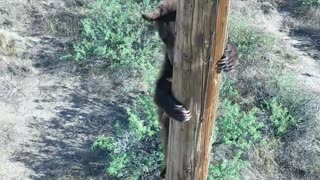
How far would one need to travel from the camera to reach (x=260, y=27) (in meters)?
8.73

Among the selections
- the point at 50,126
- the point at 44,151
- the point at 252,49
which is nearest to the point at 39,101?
the point at 50,126

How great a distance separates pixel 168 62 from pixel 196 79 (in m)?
1.22

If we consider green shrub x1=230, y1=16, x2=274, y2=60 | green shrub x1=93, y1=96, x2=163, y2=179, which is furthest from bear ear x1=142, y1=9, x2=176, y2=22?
green shrub x1=230, y1=16, x2=274, y2=60

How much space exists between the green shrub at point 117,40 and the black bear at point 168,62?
130 inches

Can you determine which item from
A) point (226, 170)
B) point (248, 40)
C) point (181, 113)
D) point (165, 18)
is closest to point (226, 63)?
point (181, 113)

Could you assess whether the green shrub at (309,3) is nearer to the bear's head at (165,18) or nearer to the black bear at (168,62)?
the black bear at (168,62)

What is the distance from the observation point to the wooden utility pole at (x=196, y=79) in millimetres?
2426

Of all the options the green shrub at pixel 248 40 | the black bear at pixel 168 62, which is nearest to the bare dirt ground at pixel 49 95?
the green shrub at pixel 248 40

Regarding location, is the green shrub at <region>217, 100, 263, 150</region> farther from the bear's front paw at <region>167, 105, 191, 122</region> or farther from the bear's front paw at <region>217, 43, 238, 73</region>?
the bear's front paw at <region>167, 105, 191, 122</region>

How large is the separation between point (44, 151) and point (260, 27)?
460 cm

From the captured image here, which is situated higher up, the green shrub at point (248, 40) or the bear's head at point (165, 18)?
the bear's head at point (165, 18)

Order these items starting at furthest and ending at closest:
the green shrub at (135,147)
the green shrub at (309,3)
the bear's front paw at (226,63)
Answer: the green shrub at (309,3), the green shrub at (135,147), the bear's front paw at (226,63)

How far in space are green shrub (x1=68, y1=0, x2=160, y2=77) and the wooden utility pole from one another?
13.6 feet

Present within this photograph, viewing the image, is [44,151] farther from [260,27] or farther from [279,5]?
[279,5]
